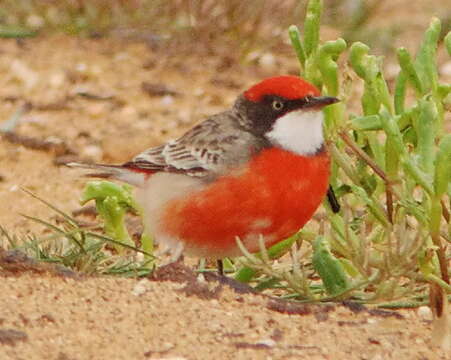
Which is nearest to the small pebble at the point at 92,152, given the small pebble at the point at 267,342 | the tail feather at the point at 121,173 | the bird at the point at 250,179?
the tail feather at the point at 121,173

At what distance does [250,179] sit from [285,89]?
1.54ft

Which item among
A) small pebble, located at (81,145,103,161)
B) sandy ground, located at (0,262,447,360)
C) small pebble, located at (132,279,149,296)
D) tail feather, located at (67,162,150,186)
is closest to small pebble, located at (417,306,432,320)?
sandy ground, located at (0,262,447,360)

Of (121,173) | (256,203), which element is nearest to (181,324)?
(256,203)

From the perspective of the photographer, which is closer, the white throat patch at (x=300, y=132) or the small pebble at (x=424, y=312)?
the small pebble at (x=424, y=312)

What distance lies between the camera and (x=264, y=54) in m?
9.68

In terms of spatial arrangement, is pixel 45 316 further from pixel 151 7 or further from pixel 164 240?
pixel 151 7

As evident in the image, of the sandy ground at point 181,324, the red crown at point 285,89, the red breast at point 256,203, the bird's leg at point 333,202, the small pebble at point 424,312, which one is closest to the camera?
the sandy ground at point 181,324

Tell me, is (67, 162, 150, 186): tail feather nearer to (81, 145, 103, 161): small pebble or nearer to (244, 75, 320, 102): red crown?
(244, 75, 320, 102): red crown

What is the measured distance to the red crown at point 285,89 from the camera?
210 inches

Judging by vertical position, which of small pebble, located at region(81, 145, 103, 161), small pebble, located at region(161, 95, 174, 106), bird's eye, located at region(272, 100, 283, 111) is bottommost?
small pebble, located at region(81, 145, 103, 161)

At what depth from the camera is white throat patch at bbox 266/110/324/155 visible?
17.6 ft

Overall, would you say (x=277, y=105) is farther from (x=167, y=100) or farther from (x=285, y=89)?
(x=167, y=100)

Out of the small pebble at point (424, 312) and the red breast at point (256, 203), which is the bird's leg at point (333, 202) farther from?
the small pebble at point (424, 312)

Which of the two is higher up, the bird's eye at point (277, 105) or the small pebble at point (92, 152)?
the bird's eye at point (277, 105)
